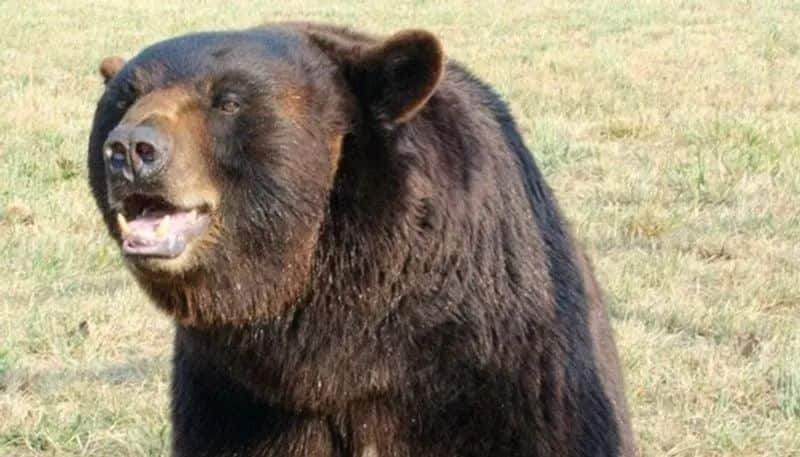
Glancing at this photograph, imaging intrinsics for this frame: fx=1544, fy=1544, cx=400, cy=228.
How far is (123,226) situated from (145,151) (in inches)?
8.9

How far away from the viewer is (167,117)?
10.6ft

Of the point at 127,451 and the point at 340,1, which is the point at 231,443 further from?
the point at 340,1

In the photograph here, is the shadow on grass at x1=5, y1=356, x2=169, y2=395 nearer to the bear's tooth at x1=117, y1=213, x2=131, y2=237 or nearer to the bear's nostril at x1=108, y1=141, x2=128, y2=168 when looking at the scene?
the bear's tooth at x1=117, y1=213, x2=131, y2=237

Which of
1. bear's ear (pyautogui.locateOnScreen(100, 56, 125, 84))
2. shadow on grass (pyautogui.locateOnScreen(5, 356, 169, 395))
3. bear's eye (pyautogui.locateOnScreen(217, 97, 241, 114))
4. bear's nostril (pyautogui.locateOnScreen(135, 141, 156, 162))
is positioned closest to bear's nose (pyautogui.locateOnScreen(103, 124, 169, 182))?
bear's nostril (pyautogui.locateOnScreen(135, 141, 156, 162))

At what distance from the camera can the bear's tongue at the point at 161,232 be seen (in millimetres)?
3201

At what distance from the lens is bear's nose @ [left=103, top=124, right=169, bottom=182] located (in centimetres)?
313

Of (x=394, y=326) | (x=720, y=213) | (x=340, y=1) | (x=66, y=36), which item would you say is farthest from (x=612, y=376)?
(x=340, y=1)

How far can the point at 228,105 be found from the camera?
3334 mm

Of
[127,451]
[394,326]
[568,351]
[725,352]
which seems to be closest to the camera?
[394,326]

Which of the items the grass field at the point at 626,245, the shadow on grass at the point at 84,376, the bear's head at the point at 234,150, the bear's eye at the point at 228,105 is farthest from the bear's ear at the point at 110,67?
the shadow on grass at the point at 84,376

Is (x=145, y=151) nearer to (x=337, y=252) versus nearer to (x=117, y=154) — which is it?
(x=117, y=154)

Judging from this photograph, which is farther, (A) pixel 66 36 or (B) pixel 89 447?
(A) pixel 66 36

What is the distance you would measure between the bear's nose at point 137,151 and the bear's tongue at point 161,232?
0.47 ft

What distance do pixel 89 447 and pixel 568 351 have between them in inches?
85.6
